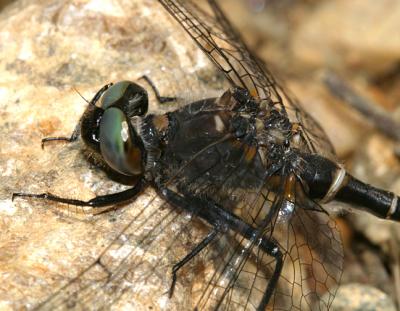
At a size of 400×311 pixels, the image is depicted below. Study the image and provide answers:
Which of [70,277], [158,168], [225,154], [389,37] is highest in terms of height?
[389,37]

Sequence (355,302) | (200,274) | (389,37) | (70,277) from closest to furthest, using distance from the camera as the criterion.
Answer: (70,277)
(200,274)
(355,302)
(389,37)

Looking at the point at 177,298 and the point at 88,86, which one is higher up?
the point at 88,86

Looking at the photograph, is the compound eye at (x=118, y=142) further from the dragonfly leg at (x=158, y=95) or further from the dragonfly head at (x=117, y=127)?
the dragonfly leg at (x=158, y=95)

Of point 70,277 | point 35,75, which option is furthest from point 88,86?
point 70,277

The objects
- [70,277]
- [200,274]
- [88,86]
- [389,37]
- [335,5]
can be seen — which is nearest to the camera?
[70,277]

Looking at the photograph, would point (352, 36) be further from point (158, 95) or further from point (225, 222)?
point (225, 222)

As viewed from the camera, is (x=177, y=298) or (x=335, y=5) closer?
(x=177, y=298)

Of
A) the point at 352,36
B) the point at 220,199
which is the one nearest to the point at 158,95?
the point at 220,199

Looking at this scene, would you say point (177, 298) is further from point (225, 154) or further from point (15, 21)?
point (15, 21)
